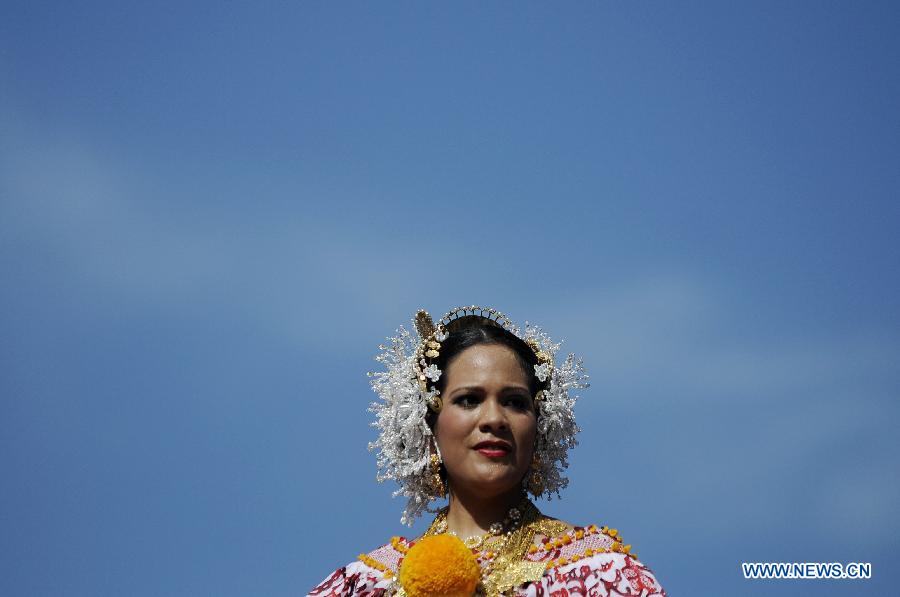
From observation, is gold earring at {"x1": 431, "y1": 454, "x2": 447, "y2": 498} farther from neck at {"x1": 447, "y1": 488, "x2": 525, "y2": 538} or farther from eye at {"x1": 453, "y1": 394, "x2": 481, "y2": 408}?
eye at {"x1": 453, "y1": 394, "x2": 481, "y2": 408}

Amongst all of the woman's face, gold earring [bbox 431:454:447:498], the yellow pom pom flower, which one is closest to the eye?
→ the woman's face

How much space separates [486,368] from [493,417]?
0.37m

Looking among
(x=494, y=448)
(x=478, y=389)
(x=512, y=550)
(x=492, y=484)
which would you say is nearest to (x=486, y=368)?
(x=478, y=389)

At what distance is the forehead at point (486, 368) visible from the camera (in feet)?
26.3

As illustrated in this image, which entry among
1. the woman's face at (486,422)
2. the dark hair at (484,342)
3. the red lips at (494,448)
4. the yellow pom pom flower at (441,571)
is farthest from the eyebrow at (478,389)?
the yellow pom pom flower at (441,571)

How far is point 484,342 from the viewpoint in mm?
8242

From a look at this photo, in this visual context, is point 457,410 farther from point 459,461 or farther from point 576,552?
point 576,552

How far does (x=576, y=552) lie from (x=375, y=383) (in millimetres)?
1856

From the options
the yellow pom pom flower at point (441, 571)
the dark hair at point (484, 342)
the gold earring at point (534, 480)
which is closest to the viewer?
the yellow pom pom flower at point (441, 571)

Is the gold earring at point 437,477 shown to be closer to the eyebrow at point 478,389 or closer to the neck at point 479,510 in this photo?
the neck at point 479,510

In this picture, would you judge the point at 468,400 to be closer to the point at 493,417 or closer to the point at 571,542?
the point at 493,417

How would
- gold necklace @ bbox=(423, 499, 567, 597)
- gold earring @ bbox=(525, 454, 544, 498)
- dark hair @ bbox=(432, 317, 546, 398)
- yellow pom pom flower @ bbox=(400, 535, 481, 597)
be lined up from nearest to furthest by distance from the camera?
yellow pom pom flower @ bbox=(400, 535, 481, 597) → gold necklace @ bbox=(423, 499, 567, 597) → gold earring @ bbox=(525, 454, 544, 498) → dark hair @ bbox=(432, 317, 546, 398)

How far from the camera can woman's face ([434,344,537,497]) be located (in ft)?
25.7

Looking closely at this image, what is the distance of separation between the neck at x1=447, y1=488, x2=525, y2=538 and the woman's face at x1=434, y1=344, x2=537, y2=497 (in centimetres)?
6
